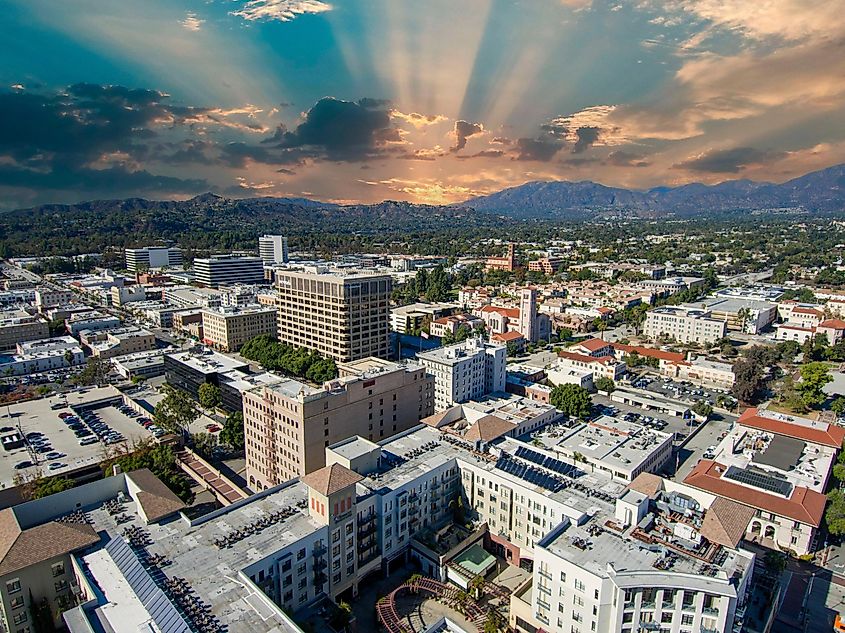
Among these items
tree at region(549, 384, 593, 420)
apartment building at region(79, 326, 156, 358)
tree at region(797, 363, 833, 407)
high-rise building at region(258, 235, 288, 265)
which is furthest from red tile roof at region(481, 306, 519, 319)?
high-rise building at region(258, 235, 288, 265)

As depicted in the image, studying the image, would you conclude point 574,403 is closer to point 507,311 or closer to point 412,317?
point 507,311

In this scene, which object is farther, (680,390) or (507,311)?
(507,311)

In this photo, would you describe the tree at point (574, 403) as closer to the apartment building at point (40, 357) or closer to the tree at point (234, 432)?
the tree at point (234, 432)

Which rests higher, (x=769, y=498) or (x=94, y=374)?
(x=769, y=498)

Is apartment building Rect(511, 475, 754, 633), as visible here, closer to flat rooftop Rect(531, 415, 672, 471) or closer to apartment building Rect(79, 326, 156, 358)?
flat rooftop Rect(531, 415, 672, 471)

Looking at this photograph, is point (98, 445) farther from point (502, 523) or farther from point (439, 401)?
point (502, 523)

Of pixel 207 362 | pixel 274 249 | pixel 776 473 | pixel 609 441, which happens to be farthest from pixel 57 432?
pixel 274 249

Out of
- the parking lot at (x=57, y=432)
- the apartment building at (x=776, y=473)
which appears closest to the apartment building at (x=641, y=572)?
the apartment building at (x=776, y=473)
